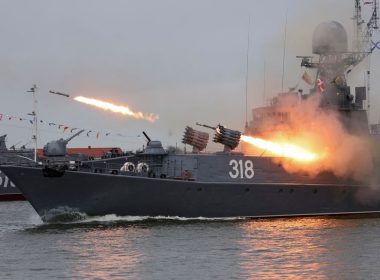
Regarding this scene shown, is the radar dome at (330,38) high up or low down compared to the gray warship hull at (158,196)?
up

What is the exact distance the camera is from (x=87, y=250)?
2323cm

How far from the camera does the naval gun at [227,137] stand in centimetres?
3262

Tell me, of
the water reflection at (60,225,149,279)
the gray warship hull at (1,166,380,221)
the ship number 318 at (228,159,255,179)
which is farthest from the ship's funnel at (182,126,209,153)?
the water reflection at (60,225,149,279)

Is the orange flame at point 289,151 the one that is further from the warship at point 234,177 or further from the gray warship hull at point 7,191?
the gray warship hull at point 7,191

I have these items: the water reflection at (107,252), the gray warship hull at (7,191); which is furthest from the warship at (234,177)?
the gray warship hull at (7,191)

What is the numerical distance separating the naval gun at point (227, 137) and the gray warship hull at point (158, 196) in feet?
6.51

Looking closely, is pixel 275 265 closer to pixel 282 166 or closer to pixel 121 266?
pixel 121 266

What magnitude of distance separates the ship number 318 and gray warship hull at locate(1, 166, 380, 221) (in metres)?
0.55

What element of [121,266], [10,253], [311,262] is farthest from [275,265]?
[10,253]

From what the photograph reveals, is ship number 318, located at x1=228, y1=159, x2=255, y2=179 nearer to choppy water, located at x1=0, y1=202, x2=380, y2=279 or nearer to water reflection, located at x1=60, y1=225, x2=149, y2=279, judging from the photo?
choppy water, located at x1=0, y1=202, x2=380, y2=279

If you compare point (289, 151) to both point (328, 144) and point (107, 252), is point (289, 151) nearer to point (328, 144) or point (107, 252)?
point (328, 144)

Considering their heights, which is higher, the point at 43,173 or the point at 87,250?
the point at 43,173

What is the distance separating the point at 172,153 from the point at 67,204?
5762 mm

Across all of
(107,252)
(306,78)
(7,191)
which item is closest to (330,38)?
(306,78)
